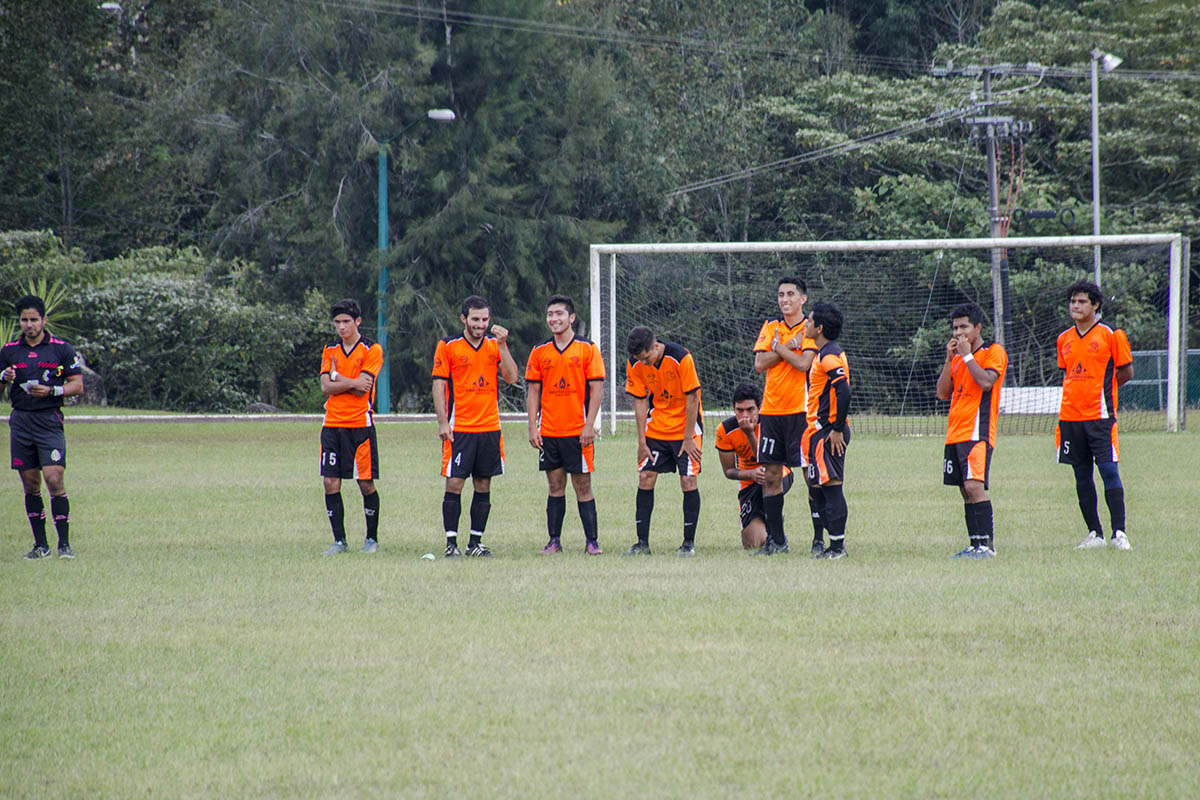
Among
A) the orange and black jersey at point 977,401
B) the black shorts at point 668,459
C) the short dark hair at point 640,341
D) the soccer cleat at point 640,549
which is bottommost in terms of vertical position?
the soccer cleat at point 640,549

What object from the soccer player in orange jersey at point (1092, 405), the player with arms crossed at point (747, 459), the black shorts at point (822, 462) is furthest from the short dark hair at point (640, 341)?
the soccer player in orange jersey at point (1092, 405)

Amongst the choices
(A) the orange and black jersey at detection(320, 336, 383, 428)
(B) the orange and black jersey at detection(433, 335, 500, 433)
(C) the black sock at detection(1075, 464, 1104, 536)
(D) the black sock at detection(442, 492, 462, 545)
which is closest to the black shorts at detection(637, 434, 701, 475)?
(B) the orange and black jersey at detection(433, 335, 500, 433)

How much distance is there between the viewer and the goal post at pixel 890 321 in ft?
92.8

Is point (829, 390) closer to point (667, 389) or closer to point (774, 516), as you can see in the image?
point (774, 516)

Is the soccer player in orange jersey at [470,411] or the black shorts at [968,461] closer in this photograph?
the black shorts at [968,461]

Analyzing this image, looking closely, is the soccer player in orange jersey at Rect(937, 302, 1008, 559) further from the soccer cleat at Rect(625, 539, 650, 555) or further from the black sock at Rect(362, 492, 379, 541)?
the black sock at Rect(362, 492, 379, 541)

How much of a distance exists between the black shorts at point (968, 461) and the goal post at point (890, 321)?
15827 millimetres

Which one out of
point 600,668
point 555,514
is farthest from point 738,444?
point 600,668

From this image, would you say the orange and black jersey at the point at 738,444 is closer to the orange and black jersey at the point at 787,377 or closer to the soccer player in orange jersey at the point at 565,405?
the orange and black jersey at the point at 787,377

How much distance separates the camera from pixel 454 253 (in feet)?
125

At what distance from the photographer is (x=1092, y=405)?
10570mm

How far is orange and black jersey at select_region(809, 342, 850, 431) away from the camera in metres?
9.96

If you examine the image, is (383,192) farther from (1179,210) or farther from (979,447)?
(979,447)

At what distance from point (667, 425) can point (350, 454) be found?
247cm
